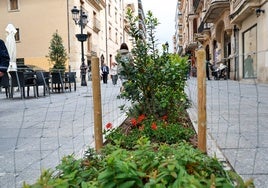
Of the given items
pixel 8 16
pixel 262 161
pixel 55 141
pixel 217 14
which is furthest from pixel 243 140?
pixel 8 16

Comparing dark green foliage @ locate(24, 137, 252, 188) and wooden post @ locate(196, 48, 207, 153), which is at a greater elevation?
wooden post @ locate(196, 48, 207, 153)

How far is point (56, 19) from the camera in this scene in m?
27.3

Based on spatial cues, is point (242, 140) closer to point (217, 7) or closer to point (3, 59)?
point (3, 59)

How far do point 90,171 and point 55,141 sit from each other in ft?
7.37

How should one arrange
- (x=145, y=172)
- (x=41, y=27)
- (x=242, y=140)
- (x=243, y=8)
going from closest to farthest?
(x=145, y=172) < (x=242, y=140) < (x=243, y=8) < (x=41, y=27)

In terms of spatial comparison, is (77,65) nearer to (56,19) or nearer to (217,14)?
(56,19)

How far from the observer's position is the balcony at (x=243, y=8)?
598 inches

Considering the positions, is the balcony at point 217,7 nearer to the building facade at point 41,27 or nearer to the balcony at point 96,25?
the building facade at point 41,27

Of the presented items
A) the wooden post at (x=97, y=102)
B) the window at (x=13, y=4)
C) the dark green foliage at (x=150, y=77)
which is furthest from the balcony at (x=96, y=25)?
the wooden post at (x=97, y=102)

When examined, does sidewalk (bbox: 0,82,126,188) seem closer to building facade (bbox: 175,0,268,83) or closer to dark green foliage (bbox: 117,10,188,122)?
dark green foliage (bbox: 117,10,188,122)

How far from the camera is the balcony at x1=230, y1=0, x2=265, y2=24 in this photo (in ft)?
49.8

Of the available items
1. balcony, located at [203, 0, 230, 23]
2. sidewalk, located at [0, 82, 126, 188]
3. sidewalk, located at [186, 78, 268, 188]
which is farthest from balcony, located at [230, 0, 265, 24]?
sidewalk, located at [0, 82, 126, 188]

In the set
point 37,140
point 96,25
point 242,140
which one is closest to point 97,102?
point 37,140

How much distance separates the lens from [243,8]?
53.0ft
